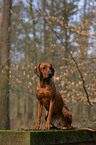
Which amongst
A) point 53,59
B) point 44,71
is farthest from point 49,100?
point 53,59

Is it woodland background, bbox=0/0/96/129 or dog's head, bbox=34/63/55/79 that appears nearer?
dog's head, bbox=34/63/55/79

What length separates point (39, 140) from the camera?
3.78 m

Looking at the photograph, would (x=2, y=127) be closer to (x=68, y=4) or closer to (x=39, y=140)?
(x=39, y=140)

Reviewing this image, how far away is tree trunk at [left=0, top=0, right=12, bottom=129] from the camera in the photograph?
958 cm

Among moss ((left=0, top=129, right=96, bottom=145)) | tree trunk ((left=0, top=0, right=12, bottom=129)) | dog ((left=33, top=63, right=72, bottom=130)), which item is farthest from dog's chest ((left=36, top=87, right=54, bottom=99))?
tree trunk ((left=0, top=0, right=12, bottom=129))

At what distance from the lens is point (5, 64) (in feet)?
33.7

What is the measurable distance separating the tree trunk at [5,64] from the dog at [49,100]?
5.38 meters

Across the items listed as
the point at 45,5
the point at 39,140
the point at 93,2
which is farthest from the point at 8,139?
the point at 45,5

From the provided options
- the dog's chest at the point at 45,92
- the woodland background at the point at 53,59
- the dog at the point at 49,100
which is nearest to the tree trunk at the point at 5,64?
the woodland background at the point at 53,59

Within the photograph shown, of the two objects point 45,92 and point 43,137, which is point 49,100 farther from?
point 43,137

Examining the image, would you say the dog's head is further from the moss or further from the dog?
the moss

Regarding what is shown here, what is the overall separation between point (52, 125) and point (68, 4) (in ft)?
40.8

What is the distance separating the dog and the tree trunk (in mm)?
5384

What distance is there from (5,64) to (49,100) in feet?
20.7
